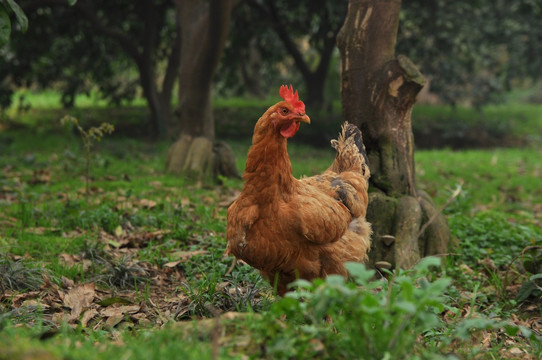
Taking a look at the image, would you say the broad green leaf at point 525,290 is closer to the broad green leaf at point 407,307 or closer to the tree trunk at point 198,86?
the broad green leaf at point 407,307

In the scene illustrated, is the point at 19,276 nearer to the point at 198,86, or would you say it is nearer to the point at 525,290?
the point at 525,290

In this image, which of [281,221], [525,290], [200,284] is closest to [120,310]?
[200,284]

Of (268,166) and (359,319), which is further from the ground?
(268,166)

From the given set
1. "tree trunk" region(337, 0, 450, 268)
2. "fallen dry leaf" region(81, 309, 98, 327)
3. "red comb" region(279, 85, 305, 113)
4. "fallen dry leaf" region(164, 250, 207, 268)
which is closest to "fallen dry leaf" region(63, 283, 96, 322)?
"fallen dry leaf" region(81, 309, 98, 327)

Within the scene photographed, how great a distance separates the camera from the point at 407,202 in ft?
15.5

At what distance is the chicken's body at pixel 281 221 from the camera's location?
3.29 metres

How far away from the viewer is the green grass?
6.72 feet

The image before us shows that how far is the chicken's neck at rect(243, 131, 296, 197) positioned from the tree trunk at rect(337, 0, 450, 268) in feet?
5.31

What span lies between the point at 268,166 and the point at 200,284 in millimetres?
1021

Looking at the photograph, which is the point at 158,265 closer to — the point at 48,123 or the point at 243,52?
the point at 48,123

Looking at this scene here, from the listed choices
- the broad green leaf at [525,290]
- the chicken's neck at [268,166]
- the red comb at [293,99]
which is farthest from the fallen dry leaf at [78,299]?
the broad green leaf at [525,290]

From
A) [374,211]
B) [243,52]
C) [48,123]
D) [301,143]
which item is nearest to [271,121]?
[374,211]

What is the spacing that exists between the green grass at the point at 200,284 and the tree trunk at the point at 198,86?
475mm

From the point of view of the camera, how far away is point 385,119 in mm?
4773
